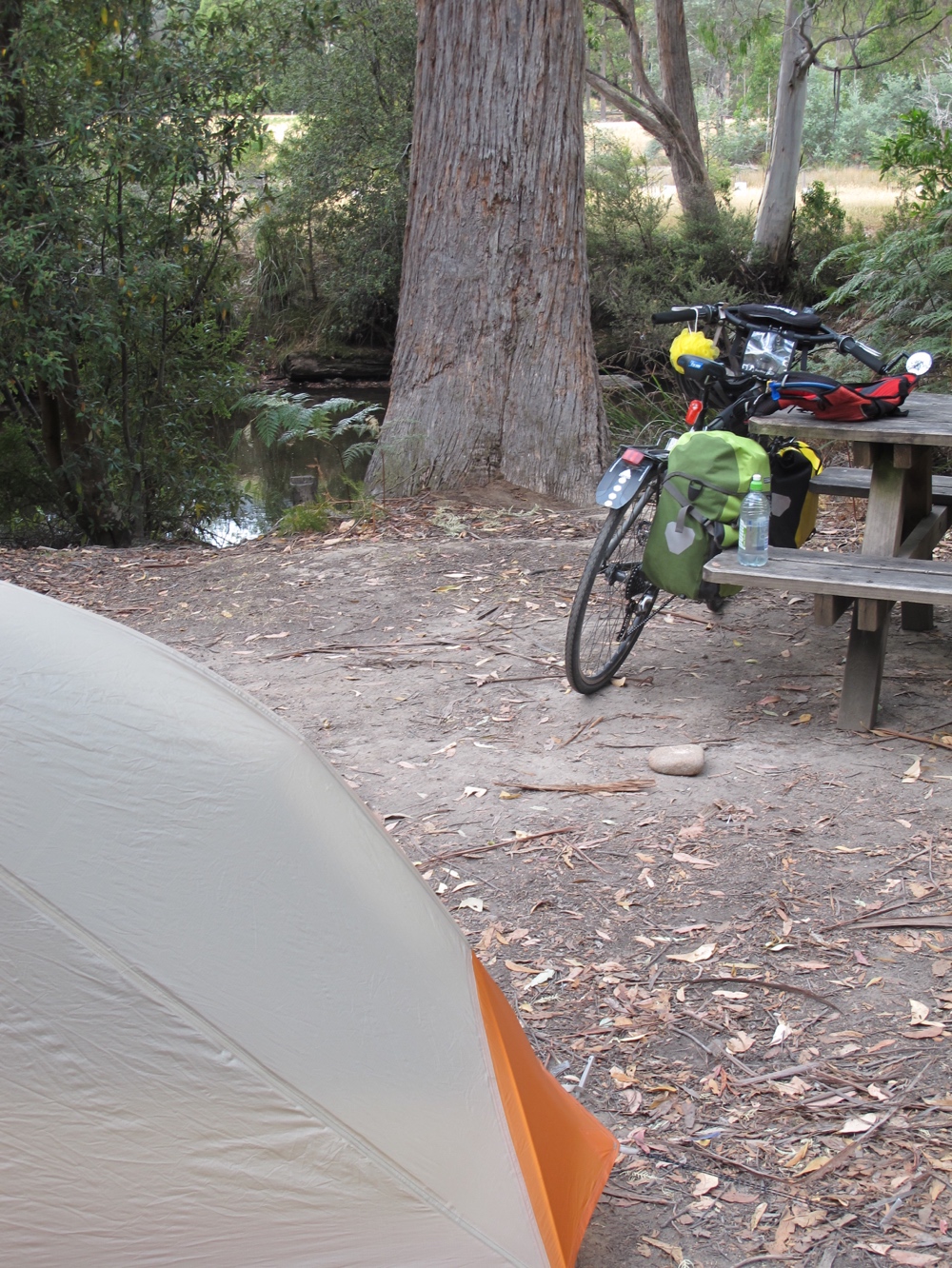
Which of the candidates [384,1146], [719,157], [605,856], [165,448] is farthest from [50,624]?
[719,157]

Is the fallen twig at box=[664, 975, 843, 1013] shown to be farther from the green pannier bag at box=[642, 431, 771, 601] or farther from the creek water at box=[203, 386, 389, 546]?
the creek water at box=[203, 386, 389, 546]

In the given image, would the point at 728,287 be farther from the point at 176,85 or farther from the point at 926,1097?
the point at 926,1097

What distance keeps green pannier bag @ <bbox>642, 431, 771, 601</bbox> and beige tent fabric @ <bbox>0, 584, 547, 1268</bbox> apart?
2451mm

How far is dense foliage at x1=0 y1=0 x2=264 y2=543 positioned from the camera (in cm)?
784

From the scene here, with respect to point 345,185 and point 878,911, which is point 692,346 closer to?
point 878,911

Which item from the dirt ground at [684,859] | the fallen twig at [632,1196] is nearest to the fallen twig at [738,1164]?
the dirt ground at [684,859]

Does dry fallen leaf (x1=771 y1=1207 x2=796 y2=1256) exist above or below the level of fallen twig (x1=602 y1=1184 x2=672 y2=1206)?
above

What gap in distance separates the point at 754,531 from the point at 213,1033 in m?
2.87

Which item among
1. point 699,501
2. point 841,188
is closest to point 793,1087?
point 699,501

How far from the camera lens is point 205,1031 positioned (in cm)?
181

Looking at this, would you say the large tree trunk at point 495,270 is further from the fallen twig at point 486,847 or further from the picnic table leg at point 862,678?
the fallen twig at point 486,847

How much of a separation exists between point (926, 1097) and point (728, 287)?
15.8 metres

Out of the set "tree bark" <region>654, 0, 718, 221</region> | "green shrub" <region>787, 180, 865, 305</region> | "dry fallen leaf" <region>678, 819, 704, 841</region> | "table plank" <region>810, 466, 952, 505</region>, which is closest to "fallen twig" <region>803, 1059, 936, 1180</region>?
"dry fallen leaf" <region>678, 819, 704, 841</region>

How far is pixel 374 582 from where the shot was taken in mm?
6254
